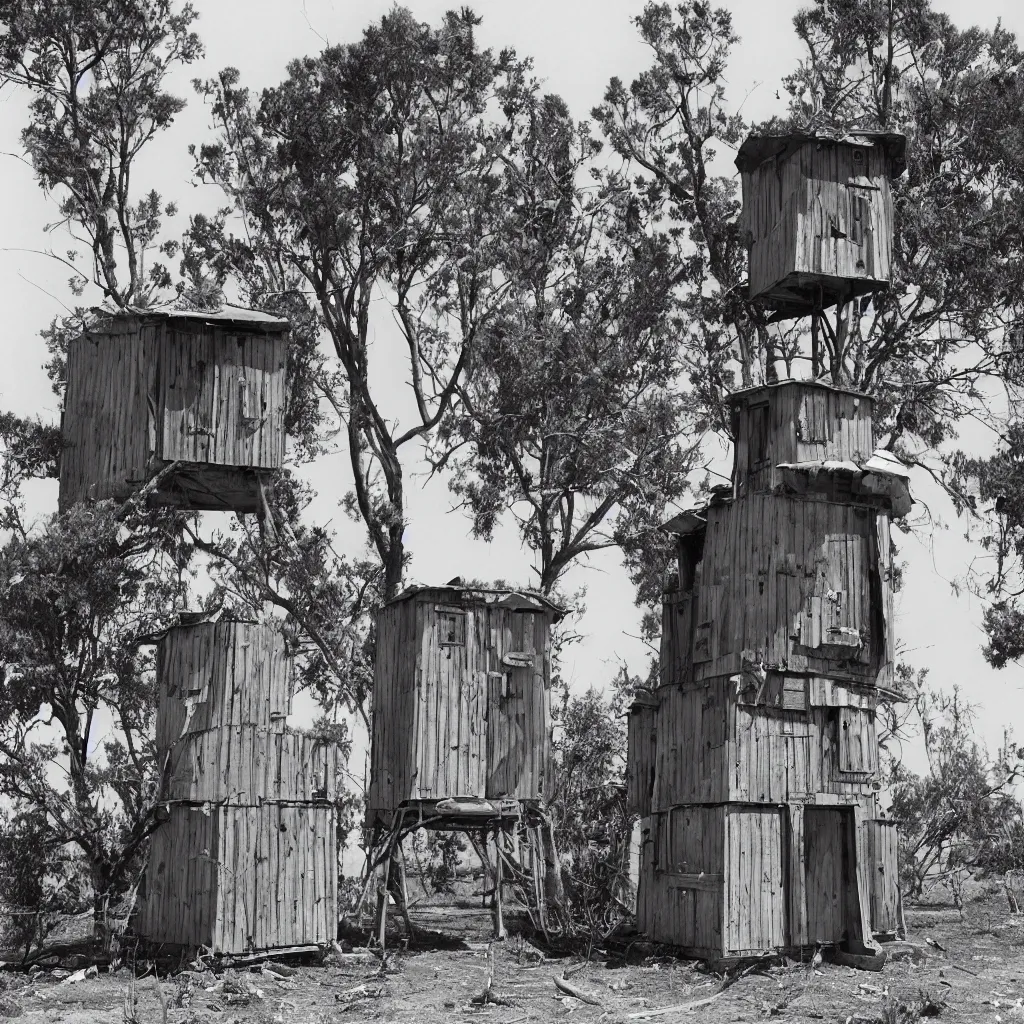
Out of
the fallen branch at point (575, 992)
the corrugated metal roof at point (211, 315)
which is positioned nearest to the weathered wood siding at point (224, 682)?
the corrugated metal roof at point (211, 315)

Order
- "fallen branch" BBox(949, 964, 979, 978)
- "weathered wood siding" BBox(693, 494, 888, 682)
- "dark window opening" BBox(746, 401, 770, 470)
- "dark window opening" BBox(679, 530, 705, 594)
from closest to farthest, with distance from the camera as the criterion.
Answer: "fallen branch" BBox(949, 964, 979, 978) < "weathered wood siding" BBox(693, 494, 888, 682) < "dark window opening" BBox(746, 401, 770, 470) < "dark window opening" BBox(679, 530, 705, 594)

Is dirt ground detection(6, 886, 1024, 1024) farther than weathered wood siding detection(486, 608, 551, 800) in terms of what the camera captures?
No

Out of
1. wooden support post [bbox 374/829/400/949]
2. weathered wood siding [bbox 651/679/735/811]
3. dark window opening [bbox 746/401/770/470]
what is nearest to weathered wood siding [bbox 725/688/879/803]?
weathered wood siding [bbox 651/679/735/811]

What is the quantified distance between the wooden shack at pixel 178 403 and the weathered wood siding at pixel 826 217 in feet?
31.0

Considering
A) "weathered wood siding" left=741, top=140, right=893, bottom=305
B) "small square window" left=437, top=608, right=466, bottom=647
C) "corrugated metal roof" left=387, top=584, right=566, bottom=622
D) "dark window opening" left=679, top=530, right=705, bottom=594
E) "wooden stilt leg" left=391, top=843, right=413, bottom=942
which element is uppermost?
"weathered wood siding" left=741, top=140, right=893, bottom=305

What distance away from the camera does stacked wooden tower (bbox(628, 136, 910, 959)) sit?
26.9 metres

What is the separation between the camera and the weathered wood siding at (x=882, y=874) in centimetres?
2730

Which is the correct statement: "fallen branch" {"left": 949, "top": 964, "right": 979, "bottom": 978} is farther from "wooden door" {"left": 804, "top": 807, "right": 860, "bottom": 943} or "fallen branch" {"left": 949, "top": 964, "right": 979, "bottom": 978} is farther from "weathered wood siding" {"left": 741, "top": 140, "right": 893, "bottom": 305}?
"weathered wood siding" {"left": 741, "top": 140, "right": 893, "bottom": 305}

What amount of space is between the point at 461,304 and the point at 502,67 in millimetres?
5432

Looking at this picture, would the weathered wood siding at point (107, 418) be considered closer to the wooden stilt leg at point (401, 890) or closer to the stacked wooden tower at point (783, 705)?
the wooden stilt leg at point (401, 890)

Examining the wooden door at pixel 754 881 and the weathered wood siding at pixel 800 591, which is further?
the weathered wood siding at pixel 800 591

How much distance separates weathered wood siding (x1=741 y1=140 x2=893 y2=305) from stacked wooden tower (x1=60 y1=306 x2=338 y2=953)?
952 centimetres

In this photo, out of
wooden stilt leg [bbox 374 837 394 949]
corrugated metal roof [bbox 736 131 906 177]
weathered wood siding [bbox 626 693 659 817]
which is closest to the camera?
wooden stilt leg [bbox 374 837 394 949]

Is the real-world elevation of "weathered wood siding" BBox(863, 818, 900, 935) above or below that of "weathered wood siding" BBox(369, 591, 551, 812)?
below
